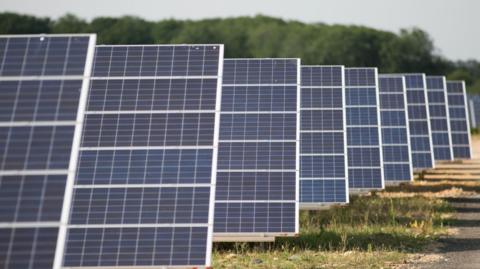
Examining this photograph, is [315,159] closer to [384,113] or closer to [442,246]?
[442,246]

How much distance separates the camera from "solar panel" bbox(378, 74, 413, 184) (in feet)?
96.2

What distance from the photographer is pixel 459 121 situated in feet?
153

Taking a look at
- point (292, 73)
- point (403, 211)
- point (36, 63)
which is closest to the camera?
point (36, 63)

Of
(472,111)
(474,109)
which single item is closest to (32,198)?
(474,109)

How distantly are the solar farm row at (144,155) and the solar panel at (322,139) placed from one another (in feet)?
0.21

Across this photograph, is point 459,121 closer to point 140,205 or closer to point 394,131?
point 394,131

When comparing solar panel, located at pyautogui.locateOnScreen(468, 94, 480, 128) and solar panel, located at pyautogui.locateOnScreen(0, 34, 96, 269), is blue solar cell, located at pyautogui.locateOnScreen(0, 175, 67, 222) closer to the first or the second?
solar panel, located at pyautogui.locateOnScreen(0, 34, 96, 269)

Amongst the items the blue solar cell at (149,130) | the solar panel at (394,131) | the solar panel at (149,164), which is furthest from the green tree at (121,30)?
the blue solar cell at (149,130)

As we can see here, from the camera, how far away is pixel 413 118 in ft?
126

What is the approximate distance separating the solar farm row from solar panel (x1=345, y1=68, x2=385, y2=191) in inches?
129

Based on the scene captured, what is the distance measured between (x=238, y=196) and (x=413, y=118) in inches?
951

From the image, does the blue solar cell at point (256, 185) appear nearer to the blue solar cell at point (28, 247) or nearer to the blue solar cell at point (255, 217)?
the blue solar cell at point (255, 217)

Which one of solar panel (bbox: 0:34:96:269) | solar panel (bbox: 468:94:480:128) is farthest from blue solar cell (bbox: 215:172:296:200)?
solar panel (bbox: 468:94:480:128)

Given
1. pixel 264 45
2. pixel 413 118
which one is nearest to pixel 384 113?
pixel 413 118
